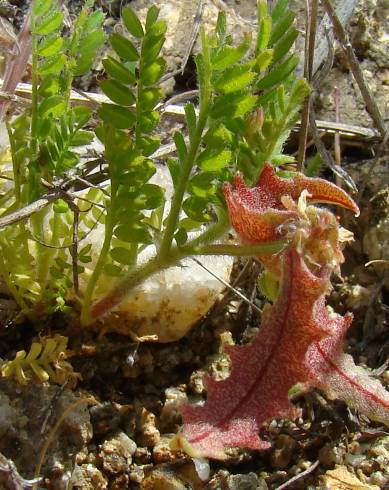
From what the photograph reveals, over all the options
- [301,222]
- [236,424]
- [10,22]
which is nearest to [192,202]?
[301,222]

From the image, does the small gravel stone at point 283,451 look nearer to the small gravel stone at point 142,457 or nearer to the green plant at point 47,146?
the small gravel stone at point 142,457

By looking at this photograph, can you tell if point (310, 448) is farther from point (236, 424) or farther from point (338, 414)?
point (236, 424)

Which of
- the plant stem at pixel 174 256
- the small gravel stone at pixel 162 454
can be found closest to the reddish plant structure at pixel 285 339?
the plant stem at pixel 174 256

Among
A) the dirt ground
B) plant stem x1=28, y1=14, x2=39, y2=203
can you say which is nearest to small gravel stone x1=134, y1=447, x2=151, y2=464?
the dirt ground

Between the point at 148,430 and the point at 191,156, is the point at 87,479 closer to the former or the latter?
the point at 148,430

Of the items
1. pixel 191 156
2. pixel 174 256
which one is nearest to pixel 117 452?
pixel 174 256

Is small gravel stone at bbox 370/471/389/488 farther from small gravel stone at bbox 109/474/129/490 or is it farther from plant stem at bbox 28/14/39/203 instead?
plant stem at bbox 28/14/39/203
